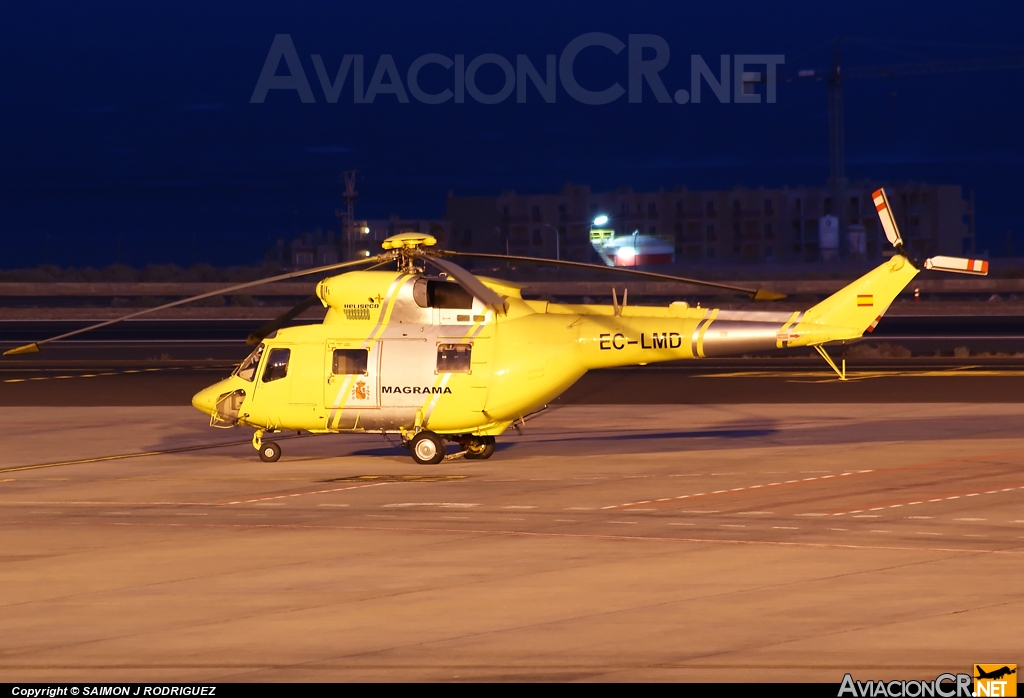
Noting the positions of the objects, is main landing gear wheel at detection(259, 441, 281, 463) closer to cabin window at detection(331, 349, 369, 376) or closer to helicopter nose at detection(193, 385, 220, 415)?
helicopter nose at detection(193, 385, 220, 415)

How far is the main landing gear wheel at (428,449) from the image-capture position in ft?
72.3

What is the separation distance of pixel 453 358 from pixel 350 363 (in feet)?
6.07

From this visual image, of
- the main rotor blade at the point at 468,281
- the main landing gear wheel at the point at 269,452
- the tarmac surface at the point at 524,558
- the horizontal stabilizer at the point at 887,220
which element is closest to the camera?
the tarmac surface at the point at 524,558

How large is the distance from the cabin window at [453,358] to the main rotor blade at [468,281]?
0.87m

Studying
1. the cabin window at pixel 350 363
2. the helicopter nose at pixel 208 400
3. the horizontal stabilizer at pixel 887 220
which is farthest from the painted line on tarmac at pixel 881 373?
the helicopter nose at pixel 208 400

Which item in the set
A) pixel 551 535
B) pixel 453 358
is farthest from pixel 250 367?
pixel 551 535

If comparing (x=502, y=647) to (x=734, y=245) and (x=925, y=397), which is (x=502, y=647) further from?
(x=734, y=245)

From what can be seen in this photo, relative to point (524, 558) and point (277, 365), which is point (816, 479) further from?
point (277, 365)

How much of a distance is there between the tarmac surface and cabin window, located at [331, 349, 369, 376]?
1720mm

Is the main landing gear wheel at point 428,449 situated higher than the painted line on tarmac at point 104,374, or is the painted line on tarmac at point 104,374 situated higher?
the painted line on tarmac at point 104,374

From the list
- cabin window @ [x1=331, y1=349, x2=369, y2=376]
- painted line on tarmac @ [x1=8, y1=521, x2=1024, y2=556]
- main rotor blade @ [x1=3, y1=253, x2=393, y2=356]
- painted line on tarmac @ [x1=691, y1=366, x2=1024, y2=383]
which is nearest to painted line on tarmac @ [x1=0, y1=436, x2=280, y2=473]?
main rotor blade @ [x1=3, y1=253, x2=393, y2=356]

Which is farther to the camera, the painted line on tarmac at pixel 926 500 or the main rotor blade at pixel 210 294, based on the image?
the main rotor blade at pixel 210 294

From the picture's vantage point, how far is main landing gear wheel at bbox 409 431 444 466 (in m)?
22.0

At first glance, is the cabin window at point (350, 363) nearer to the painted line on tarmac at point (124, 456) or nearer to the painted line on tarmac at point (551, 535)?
the painted line on tarmac at point (124, 456)
